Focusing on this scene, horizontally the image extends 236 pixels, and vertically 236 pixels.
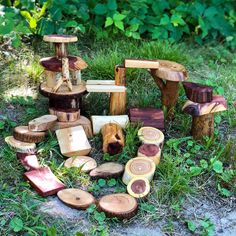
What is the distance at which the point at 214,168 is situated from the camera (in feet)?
7.73

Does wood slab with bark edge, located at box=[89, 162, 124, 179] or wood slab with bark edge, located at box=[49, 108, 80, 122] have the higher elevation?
wood slab with bark edge, located at box=[49, 108, 80, 122]

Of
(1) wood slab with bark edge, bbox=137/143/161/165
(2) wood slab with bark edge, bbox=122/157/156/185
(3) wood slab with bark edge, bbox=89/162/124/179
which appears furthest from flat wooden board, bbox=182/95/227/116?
(3) wood slab with bark edge, bbox=89/162/124/179

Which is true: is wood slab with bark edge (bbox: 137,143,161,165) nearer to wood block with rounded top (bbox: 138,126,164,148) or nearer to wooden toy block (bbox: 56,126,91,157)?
wood block with rounded top (bbox: 138,126,164,148)

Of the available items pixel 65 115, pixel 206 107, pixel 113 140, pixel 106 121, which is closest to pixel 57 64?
pixel 65 115

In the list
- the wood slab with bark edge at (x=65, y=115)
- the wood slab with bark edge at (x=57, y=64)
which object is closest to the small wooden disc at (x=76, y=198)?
the wood slab with bark edge at (x=65, y=115)

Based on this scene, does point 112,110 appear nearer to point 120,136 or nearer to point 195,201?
point 120,136

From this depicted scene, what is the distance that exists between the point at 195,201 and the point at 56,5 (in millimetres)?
1941

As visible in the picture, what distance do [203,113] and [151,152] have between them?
15.0 inches

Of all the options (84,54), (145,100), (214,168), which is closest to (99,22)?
(84,54)

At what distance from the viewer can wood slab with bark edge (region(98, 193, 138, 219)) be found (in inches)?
80.2

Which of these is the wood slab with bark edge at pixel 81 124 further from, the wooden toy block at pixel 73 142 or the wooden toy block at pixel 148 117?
the wooden toy block at pixel 148 117

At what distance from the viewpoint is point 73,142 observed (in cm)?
247

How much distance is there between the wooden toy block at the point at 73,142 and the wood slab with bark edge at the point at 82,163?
0.04 meters

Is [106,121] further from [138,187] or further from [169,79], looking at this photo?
[138,187]
